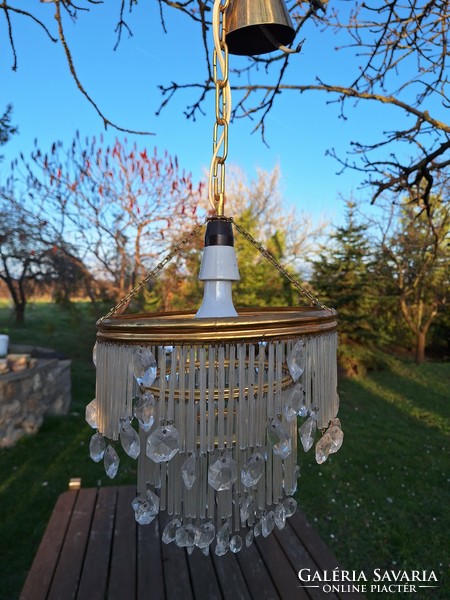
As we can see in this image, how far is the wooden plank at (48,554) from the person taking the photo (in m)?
1.93

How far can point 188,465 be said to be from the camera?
746mm

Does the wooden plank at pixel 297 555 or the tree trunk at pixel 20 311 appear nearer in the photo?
the wooden plank at pixel 297 555

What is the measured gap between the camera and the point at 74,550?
88.9 inches

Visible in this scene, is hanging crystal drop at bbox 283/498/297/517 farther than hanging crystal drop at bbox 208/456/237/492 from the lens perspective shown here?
Yes

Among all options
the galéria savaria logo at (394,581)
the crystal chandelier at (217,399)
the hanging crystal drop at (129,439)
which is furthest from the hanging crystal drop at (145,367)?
the galéria savaria logo at (394,581)

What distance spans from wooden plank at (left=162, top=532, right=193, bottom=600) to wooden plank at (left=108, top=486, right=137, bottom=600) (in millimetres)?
158

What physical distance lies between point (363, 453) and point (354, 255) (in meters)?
4.79

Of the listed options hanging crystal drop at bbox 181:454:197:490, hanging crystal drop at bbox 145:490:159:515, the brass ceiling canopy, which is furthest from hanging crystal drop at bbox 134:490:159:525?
the brass ceiling canopy

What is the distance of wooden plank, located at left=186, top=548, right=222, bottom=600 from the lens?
1.90 metres

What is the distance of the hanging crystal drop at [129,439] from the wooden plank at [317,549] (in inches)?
66.8

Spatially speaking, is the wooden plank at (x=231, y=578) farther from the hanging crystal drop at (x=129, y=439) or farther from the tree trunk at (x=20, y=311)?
the tree trunk at (x=20, y=311)

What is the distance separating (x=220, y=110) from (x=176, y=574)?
6.94 feet

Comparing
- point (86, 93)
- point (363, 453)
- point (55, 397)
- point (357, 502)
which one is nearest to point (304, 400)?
point (86, 93)

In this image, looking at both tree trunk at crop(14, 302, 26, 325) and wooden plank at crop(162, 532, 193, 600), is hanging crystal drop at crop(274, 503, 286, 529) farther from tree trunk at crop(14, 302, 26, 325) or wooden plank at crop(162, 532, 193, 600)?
tree trunk at crop(14, 302, 26, 325)
